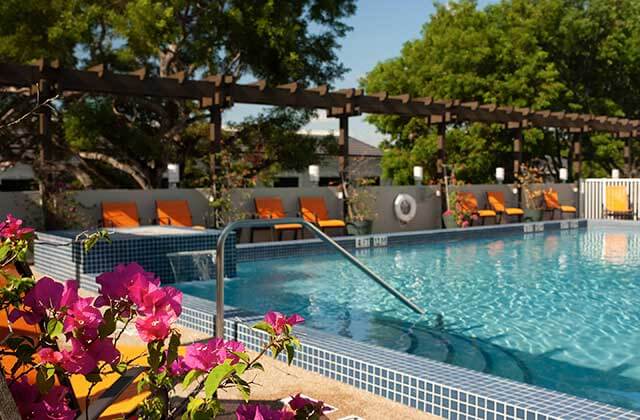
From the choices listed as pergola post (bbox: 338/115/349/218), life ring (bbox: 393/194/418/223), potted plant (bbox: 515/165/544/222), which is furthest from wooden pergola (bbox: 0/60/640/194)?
life ring (bbox: 393/194/418/223)

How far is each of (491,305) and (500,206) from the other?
9.10 meters

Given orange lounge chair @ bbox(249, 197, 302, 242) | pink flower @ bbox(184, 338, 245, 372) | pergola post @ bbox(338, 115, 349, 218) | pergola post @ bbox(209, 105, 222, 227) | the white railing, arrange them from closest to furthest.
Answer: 1. pink flower @ bbox(184, 338, 245, 372)
2. pergola post @ bbox(209, 105, 222, 227)
3. orange lounge chair @ bbox(249, 197, 302, 242)
4. pergola post @ bbox(338, 115, 349, 218)
5. the white railing

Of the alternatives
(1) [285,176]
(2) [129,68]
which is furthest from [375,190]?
(1) [285,176]

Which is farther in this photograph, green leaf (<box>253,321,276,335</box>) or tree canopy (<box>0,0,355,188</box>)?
tree canopy (<box>0,0,355,188</box>)

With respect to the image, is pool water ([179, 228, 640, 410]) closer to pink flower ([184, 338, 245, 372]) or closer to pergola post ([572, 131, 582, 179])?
pink flower ([184, 338, 245, 372])

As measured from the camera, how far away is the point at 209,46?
1816 cm

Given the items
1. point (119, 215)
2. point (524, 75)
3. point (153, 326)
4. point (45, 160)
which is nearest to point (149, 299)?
point (153, 326)

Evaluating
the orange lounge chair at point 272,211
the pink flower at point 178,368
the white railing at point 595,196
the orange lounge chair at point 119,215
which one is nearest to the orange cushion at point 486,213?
the white railing at point 595,196

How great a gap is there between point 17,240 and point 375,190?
1250 cm

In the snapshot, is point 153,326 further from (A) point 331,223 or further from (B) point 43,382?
(A) point 331,223

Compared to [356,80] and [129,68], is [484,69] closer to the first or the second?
[356,80]

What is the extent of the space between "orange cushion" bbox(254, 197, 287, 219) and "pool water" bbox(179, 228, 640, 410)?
74.0 inches

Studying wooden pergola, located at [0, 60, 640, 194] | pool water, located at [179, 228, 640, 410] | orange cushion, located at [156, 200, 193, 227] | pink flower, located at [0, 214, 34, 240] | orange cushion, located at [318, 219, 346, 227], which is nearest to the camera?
pink flower, located at [0, 214, 34, 240]

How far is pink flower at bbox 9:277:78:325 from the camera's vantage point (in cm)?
129
